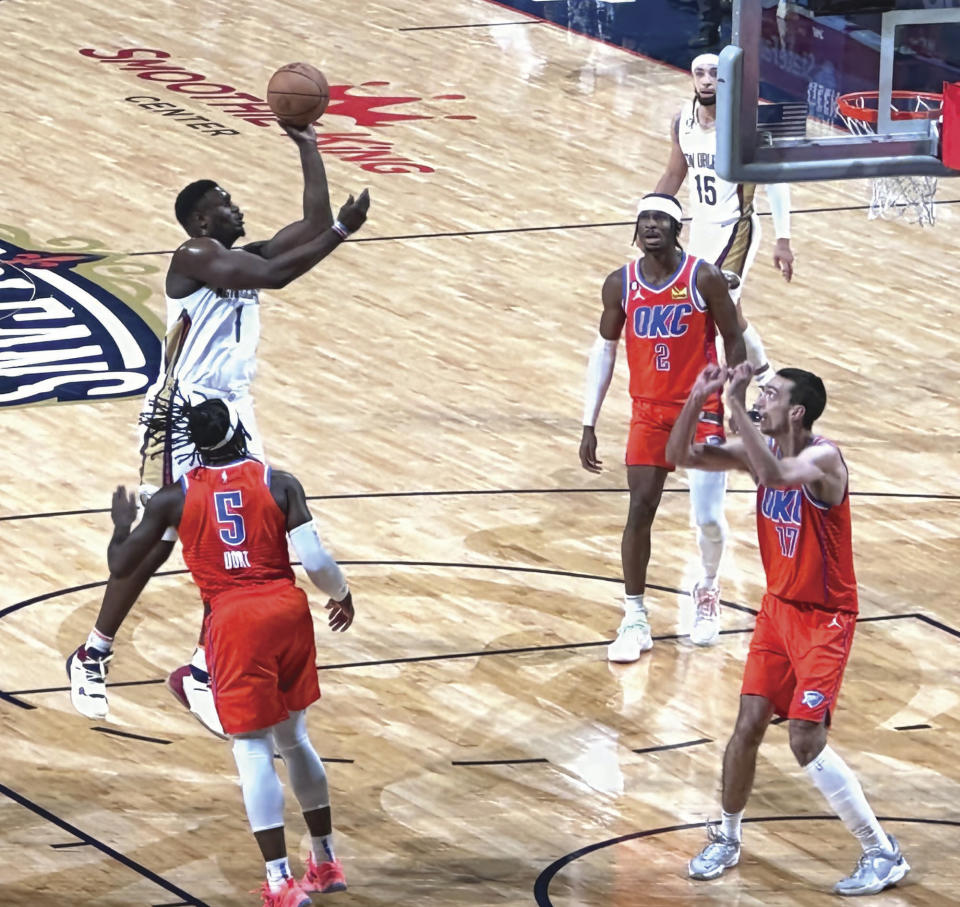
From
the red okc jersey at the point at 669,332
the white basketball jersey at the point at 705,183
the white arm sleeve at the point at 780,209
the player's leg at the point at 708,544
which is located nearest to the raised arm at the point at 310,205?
the red okc jersey at the point at 669,332

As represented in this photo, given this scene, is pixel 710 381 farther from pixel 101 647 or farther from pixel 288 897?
pixel 101 647

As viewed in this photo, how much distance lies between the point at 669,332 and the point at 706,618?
122cm

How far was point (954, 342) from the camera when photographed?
13031 mm

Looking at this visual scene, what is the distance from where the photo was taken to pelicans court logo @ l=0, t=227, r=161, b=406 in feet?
39.0

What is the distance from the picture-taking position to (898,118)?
783 centimetres

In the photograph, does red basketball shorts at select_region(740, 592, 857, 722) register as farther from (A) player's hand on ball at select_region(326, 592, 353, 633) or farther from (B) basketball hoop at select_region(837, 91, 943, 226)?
(B) basketball hoop at select_region(837, 91, 943, 226)

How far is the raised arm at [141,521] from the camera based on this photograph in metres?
6.62

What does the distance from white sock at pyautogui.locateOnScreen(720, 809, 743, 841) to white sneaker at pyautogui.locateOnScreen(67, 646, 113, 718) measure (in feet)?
6.63

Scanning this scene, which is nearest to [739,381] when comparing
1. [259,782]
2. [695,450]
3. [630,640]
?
[695,450]

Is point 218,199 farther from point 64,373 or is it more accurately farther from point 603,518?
point 64,373

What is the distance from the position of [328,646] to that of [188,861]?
1961mm

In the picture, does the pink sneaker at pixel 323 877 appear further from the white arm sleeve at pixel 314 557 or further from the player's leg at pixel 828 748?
the player's leg at pixel 828 748

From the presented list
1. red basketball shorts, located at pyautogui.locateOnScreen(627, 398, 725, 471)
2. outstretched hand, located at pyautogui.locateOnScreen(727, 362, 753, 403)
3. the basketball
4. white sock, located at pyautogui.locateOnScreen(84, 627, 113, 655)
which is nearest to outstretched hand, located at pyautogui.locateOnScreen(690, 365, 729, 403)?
outstretched hand, located at pyautogui.locateOnScreen(727, 362, 753, 403)

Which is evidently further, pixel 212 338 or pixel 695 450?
pixel 212 338
